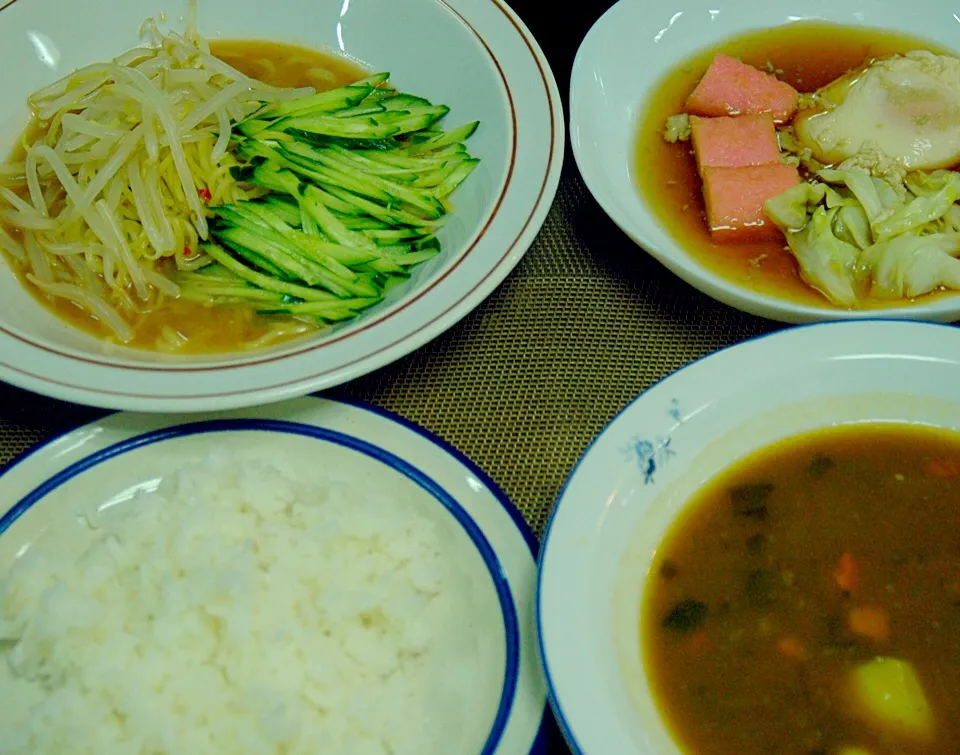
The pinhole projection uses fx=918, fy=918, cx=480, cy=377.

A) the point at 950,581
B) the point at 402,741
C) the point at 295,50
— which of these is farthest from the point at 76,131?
the point at 950,581

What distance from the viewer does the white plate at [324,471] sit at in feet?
5.98

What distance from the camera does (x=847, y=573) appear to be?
5.72ft

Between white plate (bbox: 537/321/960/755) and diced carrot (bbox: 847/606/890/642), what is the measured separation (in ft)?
1.22

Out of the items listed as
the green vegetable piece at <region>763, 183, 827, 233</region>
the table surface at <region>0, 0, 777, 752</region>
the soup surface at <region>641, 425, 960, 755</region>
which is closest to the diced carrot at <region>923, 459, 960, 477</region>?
the soup surface at <region>641, 425, 960, 755</region>

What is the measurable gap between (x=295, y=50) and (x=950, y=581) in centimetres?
243

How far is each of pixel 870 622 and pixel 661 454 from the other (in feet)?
1.58

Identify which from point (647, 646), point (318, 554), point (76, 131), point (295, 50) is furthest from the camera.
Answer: point (295, 50)

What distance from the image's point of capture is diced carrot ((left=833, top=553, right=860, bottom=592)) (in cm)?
173

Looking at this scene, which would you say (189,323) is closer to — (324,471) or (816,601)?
(324,471)

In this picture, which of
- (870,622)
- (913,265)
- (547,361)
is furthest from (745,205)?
(870,622)

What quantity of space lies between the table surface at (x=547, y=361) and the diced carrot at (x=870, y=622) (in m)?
0.70

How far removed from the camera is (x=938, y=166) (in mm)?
2617

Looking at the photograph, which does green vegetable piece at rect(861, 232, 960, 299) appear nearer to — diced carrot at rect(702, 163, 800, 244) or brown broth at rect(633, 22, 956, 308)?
brown broth at rect(633, 22, 956, 308)

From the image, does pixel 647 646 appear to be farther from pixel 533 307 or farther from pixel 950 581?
pixel 533 307
